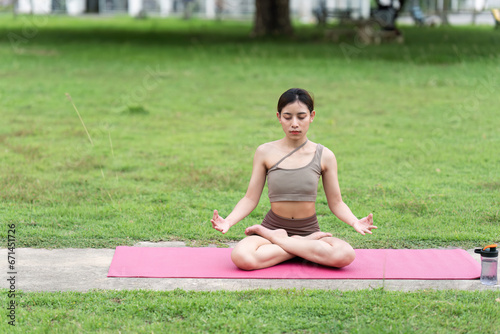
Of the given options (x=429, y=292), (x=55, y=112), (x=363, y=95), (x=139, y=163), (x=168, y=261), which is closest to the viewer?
(x=429, y=292)

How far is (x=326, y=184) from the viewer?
5086 millimetres

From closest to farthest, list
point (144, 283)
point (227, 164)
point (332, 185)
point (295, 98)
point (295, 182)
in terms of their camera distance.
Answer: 1. point (144, 283)
2. point (295, 98)
3. point (295, 182)
4. point (332, 185)
5. point (227, 164)

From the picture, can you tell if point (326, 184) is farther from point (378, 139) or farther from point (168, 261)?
point (378, 139)

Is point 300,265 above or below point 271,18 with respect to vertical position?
above

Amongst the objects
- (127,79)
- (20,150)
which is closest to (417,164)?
(20,150)

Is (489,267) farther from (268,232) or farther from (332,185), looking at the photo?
(268,232)

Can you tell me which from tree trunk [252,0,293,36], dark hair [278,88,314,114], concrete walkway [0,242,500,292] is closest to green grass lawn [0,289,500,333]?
concrete walkway [0,242,500,292]

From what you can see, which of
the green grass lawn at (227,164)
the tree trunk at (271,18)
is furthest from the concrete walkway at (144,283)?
the tree trunk at (271,18)

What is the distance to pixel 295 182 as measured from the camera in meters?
4.95

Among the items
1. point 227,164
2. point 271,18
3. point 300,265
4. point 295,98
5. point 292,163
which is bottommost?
point 271,18

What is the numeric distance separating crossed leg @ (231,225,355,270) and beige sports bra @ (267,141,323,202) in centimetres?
26

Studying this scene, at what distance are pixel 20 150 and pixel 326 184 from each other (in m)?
4.77

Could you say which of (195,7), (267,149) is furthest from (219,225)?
(195,7)

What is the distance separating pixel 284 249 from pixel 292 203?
1.08 ft
